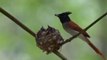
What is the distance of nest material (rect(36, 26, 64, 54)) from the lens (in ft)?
2.05

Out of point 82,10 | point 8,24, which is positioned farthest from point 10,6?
point 82,10

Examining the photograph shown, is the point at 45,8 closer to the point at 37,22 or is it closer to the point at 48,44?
the point at 37,22

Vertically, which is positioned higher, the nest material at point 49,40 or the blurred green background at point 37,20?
the nest material at point 49,40

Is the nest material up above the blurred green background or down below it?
above

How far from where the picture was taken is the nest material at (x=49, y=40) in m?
0.62

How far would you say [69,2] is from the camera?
3.48 meters

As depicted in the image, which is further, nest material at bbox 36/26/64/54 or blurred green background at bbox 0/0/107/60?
blurred green background at bbox 0/0/107/60

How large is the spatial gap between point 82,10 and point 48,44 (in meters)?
3.13

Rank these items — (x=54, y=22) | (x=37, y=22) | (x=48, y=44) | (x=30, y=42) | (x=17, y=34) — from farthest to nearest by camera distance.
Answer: (x=17, y=34), (x=37, y=22), (x=30, y=42), (x=54, y=22), (x=48, y=44)

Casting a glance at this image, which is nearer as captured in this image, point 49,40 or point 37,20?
point 49,40

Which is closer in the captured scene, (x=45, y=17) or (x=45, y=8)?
(x=45, y=17)

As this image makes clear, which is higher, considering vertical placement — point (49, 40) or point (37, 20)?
point (49, 40)

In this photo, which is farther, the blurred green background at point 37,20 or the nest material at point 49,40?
the blurred green background at point 37,20

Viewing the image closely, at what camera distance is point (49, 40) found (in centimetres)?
62
